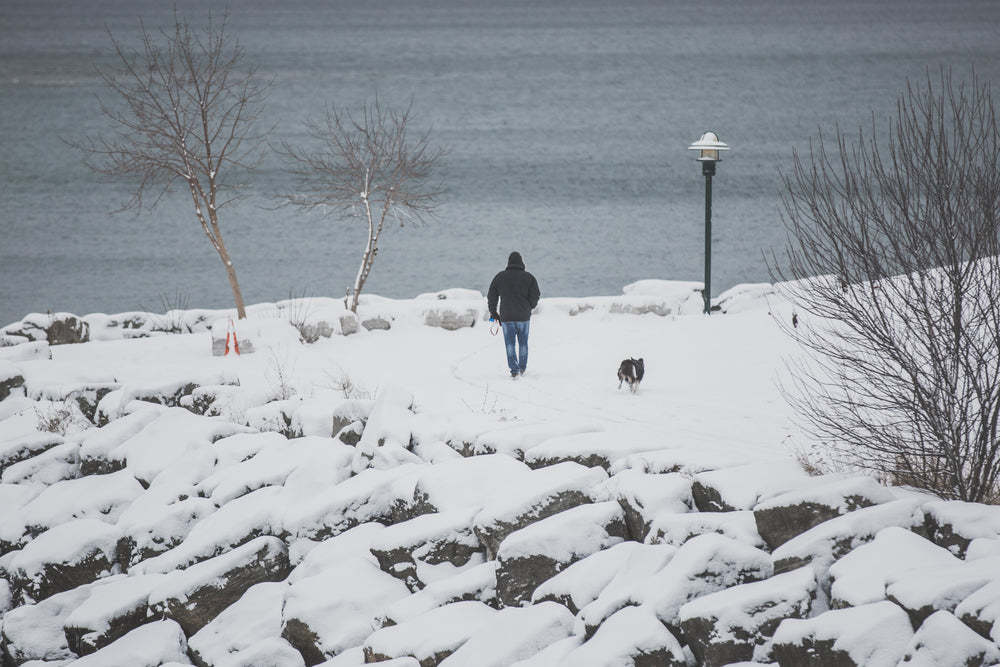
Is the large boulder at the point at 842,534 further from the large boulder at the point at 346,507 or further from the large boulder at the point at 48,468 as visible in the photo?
the large boulder at the point at 48,468

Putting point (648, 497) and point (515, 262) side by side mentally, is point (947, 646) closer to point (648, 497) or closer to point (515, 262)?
point (648, 497)

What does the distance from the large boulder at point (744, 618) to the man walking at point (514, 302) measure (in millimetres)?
6392

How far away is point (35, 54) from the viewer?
5600 inches

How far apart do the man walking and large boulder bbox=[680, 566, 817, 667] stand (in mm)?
6392

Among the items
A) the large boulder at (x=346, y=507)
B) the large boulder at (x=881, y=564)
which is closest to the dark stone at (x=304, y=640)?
the large boulder at (x=346, y=507)

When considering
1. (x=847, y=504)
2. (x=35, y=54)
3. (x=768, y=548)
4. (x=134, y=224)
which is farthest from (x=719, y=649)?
(x=35, y=54)

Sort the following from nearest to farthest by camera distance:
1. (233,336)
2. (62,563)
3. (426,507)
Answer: (426,507) → (62,563) → (233,336)

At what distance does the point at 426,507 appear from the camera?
894 cm

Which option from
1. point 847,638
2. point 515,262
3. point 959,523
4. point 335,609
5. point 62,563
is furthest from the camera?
point 515,262

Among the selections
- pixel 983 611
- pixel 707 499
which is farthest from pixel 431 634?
pixel 983 611

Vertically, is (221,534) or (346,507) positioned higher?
(346,507)

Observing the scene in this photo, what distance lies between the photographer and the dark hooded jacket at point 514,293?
40.5ft

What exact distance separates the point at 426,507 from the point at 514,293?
14.0 ft

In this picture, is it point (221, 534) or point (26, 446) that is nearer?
point (221, 534)
